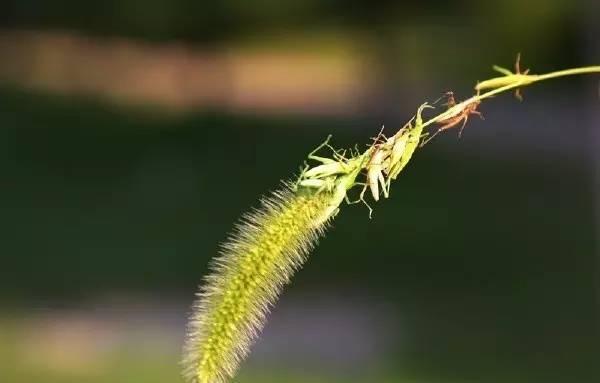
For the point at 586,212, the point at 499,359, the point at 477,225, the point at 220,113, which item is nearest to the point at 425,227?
the point at 477,225

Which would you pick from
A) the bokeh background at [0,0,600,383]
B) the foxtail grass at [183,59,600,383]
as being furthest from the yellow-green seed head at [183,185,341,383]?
the bokeh background at [0,0,600,383]

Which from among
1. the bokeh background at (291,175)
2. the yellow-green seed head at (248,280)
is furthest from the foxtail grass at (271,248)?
the bokeh background at (291,175)

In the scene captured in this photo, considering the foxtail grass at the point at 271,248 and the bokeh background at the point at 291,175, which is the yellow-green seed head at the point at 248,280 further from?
the bokeh background at the point at 291,175

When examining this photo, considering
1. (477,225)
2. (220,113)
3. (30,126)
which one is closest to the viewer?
(477,225)

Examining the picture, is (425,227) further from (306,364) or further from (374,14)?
(374,14)

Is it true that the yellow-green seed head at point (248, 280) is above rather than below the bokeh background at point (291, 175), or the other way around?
below

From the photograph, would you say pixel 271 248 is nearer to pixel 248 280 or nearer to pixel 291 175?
pixel 248 280
